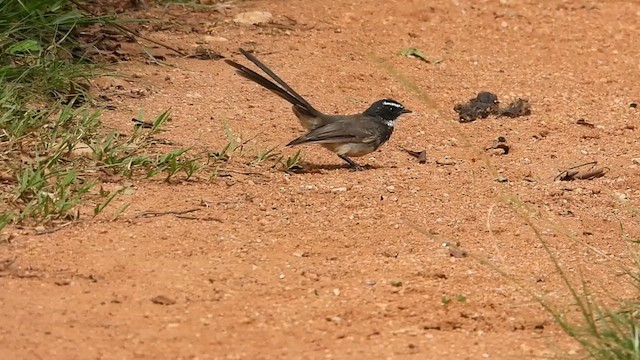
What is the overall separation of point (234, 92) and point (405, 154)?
1.37 metres

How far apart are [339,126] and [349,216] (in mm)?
1645

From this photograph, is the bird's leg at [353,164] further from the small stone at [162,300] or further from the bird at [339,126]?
the small stone at [162,300]

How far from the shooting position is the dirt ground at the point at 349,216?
4551 mm

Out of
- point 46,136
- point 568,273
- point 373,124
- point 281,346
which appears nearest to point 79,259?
point 281,346

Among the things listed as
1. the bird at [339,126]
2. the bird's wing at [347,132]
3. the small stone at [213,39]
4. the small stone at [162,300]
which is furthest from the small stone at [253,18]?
the small stone at [162,300]

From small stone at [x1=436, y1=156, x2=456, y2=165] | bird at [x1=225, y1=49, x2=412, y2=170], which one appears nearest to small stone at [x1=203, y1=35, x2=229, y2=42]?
bird at [x1=225, y1=49, x2=412, y2=170]

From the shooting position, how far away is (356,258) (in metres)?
5.40

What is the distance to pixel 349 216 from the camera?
237 inches

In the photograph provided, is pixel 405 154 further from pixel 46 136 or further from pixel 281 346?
pixel 281 346

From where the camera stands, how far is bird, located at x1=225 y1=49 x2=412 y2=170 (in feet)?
24.4

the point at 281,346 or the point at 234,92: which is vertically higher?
the point at 281,346

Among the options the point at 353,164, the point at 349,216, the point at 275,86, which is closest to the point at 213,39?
the point at 275,86

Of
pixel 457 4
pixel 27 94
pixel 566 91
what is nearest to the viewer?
pixel 27 94

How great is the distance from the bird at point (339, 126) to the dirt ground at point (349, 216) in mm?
175
